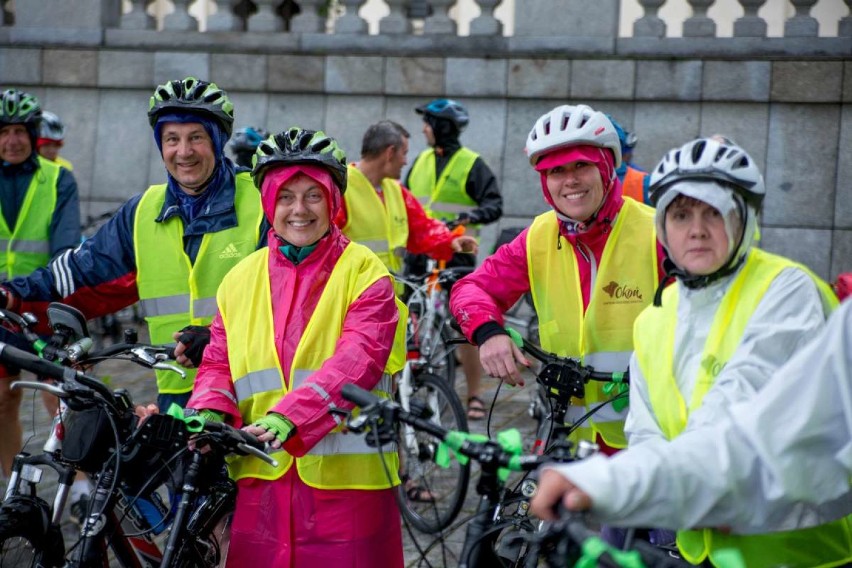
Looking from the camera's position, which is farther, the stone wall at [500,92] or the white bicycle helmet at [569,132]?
the stone wall at [500,92]

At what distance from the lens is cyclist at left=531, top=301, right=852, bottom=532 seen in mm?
2410

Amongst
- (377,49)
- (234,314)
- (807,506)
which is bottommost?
(807,506)

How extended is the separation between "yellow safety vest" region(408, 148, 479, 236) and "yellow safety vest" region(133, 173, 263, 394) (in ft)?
16.4

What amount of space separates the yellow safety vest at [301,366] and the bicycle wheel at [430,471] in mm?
2834

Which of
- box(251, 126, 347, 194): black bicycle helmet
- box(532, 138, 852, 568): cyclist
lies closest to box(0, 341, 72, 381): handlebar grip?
box(251, 126, 347, 194): black bicycle helmet

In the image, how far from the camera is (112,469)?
4031 millimetres

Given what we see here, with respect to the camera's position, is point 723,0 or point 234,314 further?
point 723,0

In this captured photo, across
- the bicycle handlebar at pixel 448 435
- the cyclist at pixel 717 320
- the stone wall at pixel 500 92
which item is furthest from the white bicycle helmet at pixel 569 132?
the stone wall at pixel 500 92

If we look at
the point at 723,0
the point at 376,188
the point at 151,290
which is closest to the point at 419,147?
the point at 376,188

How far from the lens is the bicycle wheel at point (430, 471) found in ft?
22.6

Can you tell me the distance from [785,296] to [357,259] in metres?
1.64

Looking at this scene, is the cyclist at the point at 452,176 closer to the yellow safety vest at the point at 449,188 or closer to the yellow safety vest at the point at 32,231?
the yellow safety vest at the point at 449,188

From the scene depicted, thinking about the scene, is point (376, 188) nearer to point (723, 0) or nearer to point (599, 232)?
point (599, 232)

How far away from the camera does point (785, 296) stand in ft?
9.75
